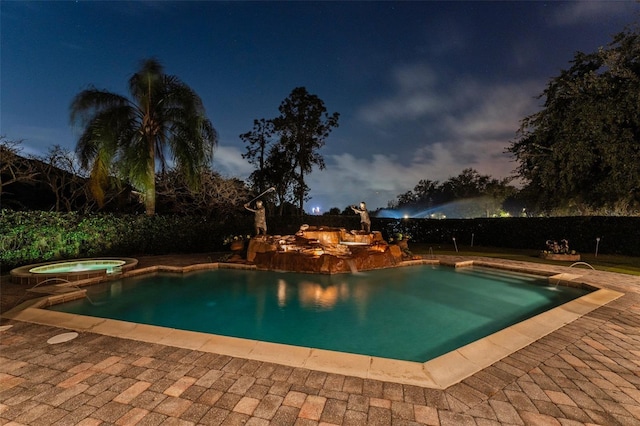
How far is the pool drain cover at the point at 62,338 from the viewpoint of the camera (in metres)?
3.94

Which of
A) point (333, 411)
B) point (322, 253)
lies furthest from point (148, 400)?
point (322, 253)

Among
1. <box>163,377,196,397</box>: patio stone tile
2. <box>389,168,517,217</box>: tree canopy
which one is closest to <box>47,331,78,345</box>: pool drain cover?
<box>163,377,196,397</box>: patio stone tile

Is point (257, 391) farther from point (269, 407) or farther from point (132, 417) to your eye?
point (132, 417)

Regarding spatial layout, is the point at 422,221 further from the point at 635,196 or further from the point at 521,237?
the point at 635,196

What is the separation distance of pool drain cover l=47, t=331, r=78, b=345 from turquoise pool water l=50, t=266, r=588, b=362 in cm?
163

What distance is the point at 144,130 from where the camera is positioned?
40.7ft

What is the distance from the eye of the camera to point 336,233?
13.3 m

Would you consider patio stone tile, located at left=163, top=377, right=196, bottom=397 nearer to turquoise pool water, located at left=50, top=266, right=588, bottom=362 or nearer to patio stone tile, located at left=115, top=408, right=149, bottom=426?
patio stone tile, located at left=115, top=408, right=149, bottom=426

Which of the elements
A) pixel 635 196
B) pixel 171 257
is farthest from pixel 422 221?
pixel 171 257

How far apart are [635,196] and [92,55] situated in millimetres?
25347

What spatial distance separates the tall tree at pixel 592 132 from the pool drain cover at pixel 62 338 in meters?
18.2

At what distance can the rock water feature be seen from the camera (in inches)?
418

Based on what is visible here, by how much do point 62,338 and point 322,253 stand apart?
26.5 feet

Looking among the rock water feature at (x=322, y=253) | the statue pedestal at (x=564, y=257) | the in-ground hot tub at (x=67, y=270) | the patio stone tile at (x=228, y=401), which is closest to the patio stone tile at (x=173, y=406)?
the patio stone tile at (x=228, y=401)
